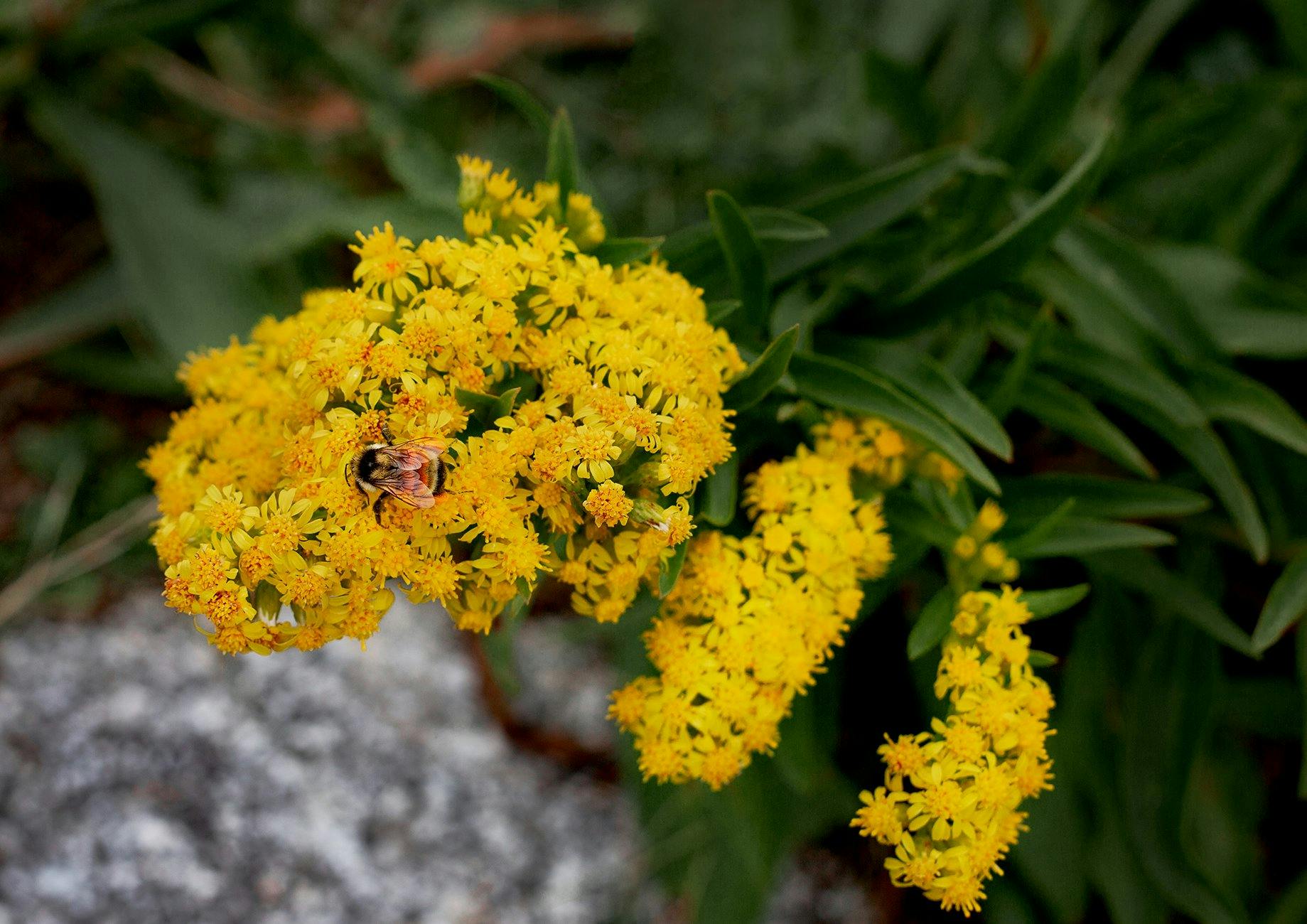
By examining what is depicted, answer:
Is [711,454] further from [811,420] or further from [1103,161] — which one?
[1103,161]

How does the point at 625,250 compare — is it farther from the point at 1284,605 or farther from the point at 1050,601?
the point at 1284,605

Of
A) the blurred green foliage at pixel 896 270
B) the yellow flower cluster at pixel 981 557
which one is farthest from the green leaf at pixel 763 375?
the yellow flower cluster at pixel 981 557

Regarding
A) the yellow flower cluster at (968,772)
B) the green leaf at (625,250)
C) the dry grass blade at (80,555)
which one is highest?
the green leaf at (625,250)

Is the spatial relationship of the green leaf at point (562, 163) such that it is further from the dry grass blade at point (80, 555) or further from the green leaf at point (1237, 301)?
the dry grass blade at point (80, 555)

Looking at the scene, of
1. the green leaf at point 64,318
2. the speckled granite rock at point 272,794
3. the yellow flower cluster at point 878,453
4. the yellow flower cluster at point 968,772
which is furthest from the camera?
the green leaf at point 64,318

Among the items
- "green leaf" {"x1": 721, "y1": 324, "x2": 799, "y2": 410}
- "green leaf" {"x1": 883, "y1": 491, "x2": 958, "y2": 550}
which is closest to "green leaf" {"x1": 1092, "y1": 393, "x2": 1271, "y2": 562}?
"green leaf" {"x1": 883, "y1": 491, "x2": 958, "y2": 550}

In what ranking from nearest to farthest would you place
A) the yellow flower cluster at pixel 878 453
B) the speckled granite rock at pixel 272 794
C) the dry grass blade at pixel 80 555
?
the yellow flower cluster at pixel 878 453, the speckled granite rock at pixel 272 794, the dry grass blade at pixel 80 555
